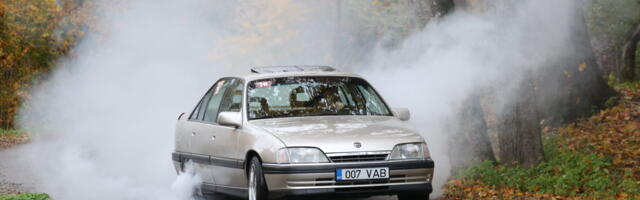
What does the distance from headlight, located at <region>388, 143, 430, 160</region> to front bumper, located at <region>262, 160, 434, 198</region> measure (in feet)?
0.23

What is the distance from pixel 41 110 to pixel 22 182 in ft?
76.2

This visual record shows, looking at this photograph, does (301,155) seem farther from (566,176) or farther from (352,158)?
(566,176)

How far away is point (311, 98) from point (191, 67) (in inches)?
1001

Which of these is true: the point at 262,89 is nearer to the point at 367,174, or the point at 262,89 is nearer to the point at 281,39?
the point at 367,174

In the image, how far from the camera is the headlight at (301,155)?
889 centimetres

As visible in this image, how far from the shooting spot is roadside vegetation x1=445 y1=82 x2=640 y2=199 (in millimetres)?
11609

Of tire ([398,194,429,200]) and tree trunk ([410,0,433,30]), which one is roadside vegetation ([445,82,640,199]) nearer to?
tire ([398,194,429,200])

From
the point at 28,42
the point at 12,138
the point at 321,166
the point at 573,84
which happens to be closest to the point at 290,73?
the point at 321,166

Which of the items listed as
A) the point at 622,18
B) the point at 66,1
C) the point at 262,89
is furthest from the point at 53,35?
the point at 262,89

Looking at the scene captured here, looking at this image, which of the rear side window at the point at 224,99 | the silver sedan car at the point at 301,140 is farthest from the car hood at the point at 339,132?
the rear side window at the point at 224,99

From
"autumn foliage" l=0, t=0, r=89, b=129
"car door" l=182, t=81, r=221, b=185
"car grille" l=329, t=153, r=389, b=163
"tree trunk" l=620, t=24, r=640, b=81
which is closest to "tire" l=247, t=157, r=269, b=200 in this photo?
"car grille" l=329, t=153, r=389, b=163

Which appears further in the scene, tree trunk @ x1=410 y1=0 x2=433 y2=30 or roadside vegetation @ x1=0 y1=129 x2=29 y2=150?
roadside vegetation @ x1=0 y1=129 x2=29 y2=150

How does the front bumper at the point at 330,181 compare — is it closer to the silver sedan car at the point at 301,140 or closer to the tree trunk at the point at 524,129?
the silver sedan car at the point at 301,140

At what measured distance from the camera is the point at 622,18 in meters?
30.8
